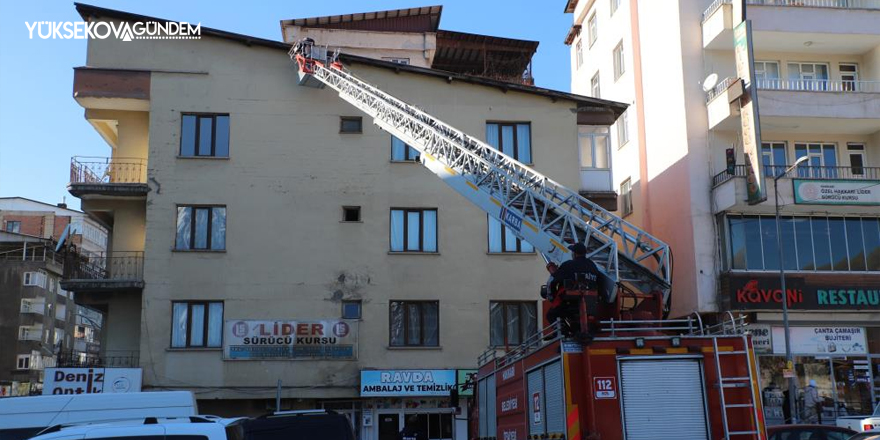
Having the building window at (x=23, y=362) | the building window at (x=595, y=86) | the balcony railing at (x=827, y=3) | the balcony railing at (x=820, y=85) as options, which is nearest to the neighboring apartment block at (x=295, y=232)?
the balcony railing at (x=820, y=85)

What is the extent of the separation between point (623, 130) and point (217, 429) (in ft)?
100

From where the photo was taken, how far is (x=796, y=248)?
2797 centimetres

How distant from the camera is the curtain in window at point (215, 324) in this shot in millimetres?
26891

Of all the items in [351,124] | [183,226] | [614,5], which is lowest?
[183,226]

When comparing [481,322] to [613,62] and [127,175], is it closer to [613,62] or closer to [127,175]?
[127,175]

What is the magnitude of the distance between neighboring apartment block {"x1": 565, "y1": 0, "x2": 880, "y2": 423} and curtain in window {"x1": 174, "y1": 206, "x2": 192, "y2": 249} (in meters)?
16.4

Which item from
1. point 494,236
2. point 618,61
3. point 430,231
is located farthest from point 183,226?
point 618,61

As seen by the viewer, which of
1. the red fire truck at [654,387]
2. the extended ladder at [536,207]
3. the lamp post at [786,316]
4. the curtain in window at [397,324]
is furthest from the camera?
the curtain in window at [397,324]

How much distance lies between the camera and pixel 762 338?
2739cm

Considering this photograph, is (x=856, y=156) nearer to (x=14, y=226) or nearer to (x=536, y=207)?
(x=536, y=207)

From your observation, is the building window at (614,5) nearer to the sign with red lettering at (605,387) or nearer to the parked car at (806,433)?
the parked car at (806,433)

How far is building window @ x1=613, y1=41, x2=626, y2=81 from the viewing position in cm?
3625

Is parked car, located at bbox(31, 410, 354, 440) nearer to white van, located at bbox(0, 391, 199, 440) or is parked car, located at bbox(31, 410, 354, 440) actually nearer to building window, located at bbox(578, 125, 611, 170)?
white van, located at bbox(0, 391, 199, 440)

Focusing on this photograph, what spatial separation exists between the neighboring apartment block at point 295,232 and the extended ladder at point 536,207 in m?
4.78
